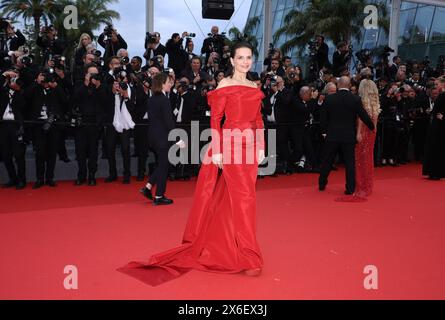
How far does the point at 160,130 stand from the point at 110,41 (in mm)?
3548

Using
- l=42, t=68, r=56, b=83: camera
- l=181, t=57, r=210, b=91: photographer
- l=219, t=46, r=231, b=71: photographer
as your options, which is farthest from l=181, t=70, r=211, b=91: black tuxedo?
l=42, t=68, r=56, b=83: camera

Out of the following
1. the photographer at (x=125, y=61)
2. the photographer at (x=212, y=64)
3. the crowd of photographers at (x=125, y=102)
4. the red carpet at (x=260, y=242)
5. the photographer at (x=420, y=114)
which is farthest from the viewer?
the photographer at (x=420, y=114)

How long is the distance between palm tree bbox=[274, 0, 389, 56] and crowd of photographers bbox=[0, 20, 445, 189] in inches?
485

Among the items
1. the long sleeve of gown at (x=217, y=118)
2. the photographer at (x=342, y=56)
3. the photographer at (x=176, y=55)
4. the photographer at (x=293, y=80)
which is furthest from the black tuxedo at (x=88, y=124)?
the photographer at (x=342, y=56)

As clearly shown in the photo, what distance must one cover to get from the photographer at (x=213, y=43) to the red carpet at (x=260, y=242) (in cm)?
396

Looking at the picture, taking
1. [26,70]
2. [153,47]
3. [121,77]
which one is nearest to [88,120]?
[121,77]

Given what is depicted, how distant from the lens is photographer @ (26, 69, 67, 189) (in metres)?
6.87

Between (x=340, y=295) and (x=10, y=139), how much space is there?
5407 mm

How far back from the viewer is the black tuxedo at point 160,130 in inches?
227

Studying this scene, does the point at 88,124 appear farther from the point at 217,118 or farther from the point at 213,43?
the point at 217,118

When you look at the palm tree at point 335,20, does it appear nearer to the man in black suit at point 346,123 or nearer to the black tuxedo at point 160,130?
the man in black suit at point 346,123

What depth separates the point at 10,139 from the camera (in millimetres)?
6801

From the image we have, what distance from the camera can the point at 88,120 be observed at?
7.19 metres
